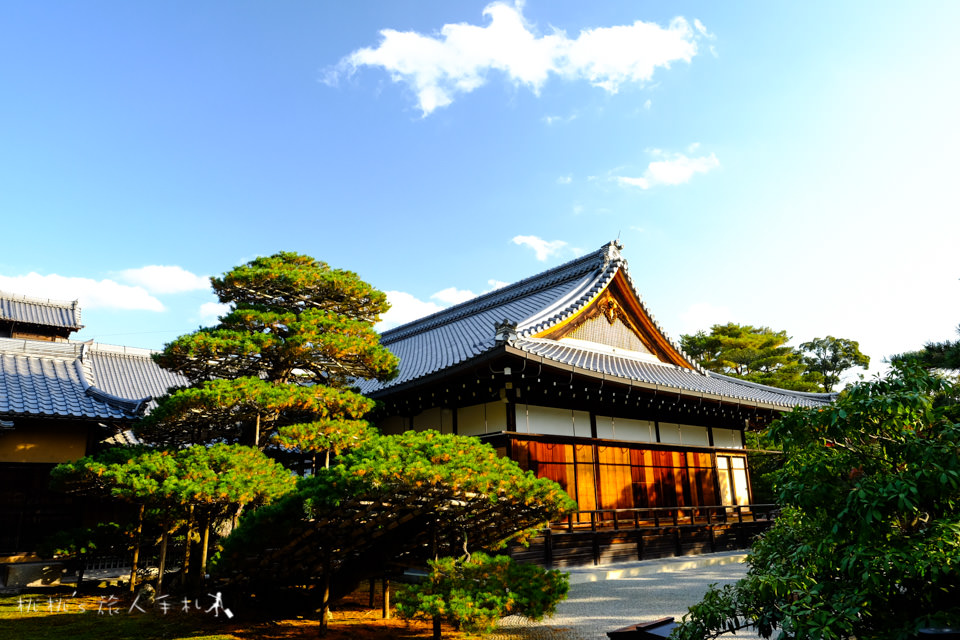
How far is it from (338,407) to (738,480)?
1320 centimetres

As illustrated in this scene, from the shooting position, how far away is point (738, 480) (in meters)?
17.6

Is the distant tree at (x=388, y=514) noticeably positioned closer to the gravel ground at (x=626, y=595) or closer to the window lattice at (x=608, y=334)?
the gravel ground at (x=626, y=595)

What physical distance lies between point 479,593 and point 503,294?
15.2m

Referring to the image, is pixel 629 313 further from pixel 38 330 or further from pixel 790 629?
pixel 38 330

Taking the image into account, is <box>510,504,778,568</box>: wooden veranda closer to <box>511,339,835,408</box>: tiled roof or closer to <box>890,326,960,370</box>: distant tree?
<box>511,339,835,408</box>: tiled roof

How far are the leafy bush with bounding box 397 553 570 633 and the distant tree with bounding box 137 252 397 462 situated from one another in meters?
3.10

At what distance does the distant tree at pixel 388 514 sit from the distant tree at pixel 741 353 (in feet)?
102

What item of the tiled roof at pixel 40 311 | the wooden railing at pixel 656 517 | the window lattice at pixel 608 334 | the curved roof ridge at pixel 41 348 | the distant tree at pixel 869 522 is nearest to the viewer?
the distant tree at pixel 869 522

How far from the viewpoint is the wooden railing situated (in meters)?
12.6

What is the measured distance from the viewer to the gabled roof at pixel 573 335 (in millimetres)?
13734

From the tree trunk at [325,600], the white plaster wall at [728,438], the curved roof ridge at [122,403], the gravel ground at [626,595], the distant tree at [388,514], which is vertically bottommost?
the gravel ground at [626,595]

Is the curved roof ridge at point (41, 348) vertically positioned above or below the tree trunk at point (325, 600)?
above

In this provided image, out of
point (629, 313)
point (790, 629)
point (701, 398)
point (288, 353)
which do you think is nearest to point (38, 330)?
point (288, 353)

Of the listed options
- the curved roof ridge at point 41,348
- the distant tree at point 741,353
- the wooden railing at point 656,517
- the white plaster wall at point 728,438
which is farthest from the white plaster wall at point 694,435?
the distant tree at point 741,353
